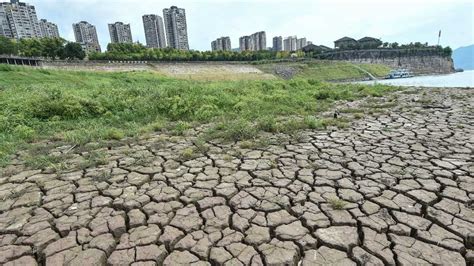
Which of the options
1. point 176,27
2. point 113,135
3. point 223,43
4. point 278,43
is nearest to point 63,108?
point 113,135

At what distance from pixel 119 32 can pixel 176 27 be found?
15894 mm

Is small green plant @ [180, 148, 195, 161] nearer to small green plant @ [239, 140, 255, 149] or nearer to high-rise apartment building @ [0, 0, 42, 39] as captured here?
small green plant @ [239, 140, 255, 149]

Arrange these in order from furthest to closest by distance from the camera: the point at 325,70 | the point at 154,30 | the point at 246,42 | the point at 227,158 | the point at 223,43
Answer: the point at 246,42 < the point at 223,43 < the point at 154,30 < the point at 325,70 < the point at 227,158

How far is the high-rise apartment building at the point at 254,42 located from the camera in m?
91.3

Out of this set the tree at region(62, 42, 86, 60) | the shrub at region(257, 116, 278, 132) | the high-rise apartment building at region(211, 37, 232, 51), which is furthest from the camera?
the high-rise apartment building at region(211, 37, 232, 51)

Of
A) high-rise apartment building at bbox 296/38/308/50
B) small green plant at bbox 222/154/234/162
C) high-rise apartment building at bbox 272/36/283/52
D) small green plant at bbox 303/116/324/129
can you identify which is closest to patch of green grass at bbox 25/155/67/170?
small green plant at bbox 222/154/234/162

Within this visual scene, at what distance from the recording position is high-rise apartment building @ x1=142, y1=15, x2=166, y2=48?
73.7 metres

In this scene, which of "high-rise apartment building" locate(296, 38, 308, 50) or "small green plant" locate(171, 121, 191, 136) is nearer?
"small green plant" locate(171, 121, 191, 136)

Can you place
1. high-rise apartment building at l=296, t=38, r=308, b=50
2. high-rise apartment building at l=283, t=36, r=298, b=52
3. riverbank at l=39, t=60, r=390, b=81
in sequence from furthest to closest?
high-rise apartment building at l=296, t=38, r=308, b=50 < high-rise apartment building at l=283, t=36, r=298, b=52 < riverbank at l=39, t=60, r=390, b=81

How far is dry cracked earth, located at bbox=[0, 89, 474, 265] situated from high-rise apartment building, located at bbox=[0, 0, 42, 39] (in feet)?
299

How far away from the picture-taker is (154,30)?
7488cm

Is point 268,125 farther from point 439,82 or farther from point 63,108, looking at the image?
point 439,82

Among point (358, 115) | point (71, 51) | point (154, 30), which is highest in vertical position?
point (154, 30)

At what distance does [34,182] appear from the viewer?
12.0 feet
